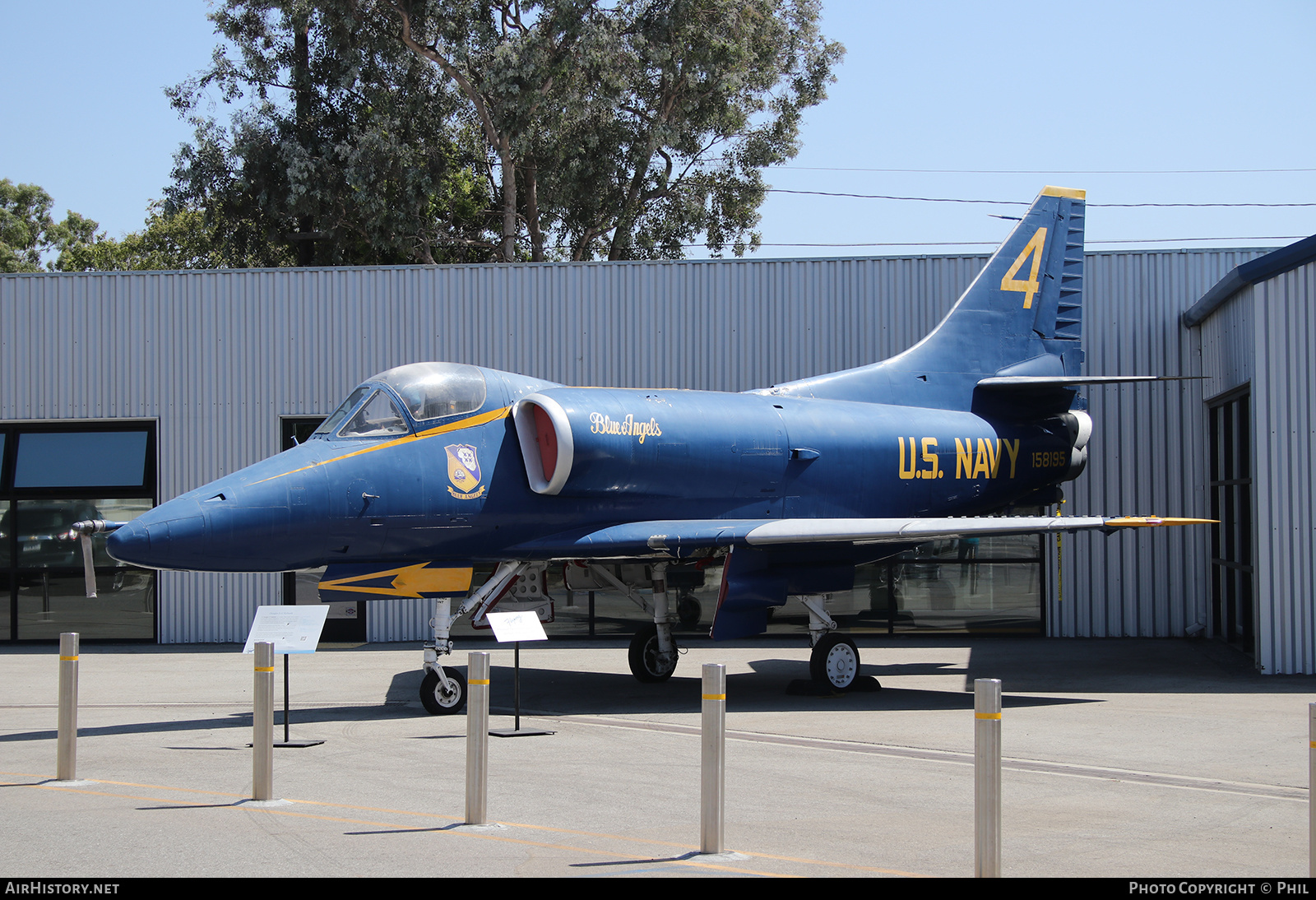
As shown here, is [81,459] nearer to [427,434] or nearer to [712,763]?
[427,434]

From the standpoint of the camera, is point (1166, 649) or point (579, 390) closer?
point (579, 390)

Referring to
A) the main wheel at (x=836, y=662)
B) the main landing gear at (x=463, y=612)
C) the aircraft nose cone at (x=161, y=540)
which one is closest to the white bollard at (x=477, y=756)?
the main landing gear at (x=463, y=612)

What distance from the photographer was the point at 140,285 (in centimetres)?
1861

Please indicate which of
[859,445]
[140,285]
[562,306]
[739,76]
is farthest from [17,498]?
[739,76]

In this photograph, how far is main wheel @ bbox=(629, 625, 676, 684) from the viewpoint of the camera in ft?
45.0

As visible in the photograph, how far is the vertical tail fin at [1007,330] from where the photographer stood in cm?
1503

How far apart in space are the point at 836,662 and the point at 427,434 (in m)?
5.10

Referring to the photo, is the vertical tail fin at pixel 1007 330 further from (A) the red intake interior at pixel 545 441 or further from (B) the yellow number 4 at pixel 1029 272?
(A) the red intake interior at pixel 545 441

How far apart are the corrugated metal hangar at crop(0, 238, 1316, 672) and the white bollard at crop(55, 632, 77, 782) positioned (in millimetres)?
10128

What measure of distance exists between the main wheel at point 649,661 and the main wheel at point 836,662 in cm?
200

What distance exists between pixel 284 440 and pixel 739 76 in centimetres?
2208

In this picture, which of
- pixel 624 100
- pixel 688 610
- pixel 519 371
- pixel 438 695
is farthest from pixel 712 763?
pixel 624 100

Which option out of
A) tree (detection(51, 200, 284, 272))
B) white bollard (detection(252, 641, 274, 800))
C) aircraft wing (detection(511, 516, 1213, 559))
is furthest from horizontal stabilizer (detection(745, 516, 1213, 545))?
tree (detection(51, 200, 284, 272))
